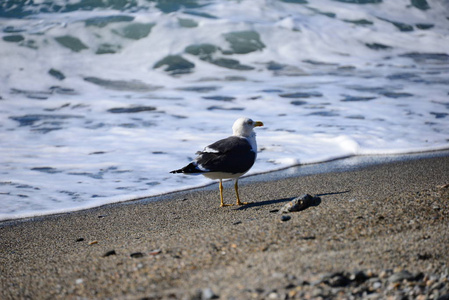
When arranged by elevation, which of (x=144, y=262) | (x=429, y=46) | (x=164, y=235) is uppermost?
(x=144, y=262)

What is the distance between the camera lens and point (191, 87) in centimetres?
1223

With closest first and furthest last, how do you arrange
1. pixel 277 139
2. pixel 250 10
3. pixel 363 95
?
1. pixel 277 139
2. pixel 363 95
3. pixel 250 10

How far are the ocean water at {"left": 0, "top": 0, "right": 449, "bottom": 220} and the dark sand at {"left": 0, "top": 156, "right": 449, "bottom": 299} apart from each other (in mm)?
1126

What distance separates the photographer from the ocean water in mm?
7344

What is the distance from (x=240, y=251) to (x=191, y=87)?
905cm

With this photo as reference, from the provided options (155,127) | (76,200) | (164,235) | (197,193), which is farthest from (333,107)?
(164,235)

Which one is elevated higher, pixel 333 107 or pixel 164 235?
pixel 164 235

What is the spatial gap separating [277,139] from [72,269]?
5164 millimetres

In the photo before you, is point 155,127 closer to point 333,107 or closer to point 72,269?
point 333,107

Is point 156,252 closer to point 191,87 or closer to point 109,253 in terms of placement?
point 109,253

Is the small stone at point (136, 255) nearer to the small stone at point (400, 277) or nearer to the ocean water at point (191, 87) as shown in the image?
the small stone at point (400, 277)

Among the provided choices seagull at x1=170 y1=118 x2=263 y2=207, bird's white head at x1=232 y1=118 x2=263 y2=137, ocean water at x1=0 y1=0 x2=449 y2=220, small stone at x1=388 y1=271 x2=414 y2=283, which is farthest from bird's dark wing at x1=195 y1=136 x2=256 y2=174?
small stone at x1=388 y1=271 x2=414 y2=283

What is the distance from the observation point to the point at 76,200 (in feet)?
20.0

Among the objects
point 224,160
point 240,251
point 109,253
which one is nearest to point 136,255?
point 109,253
